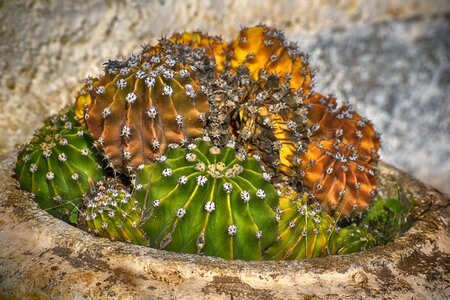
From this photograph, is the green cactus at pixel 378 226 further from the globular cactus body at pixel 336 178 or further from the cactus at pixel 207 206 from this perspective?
the cactus at pixel 207 206

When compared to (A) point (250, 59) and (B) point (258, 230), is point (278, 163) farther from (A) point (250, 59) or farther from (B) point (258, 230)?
(A) point (250, 59)

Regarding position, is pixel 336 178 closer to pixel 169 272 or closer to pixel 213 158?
pixel 213 158

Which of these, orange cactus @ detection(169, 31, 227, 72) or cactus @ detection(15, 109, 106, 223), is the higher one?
orange cactus @ detection(169, 31, 227, 72)

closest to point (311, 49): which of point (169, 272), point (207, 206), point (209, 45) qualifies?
point (209, 45)

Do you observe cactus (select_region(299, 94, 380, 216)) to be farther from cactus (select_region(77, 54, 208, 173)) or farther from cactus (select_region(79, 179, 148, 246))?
cactus (select_region(79, 179, 148, 246))

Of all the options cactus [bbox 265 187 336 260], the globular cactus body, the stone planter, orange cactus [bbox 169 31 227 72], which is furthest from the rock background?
cactus [bbox 265 187 336 260]

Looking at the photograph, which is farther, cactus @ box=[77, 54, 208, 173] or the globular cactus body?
the globular cactus body

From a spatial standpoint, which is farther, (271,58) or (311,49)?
(311,49)
